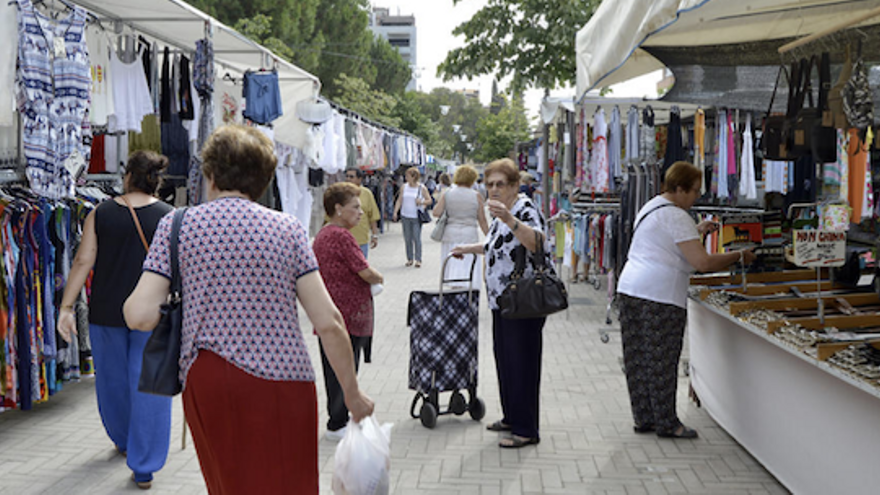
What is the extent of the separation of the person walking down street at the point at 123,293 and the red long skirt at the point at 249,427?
2.10 m

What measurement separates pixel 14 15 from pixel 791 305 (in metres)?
5.20

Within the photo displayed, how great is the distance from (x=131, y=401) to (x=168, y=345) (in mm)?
2229

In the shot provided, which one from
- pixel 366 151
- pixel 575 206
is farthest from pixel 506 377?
pixel 366 151

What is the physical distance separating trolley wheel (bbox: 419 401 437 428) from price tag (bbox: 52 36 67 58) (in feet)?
11.3

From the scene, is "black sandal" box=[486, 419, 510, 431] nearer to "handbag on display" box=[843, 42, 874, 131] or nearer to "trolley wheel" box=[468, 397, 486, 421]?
"trolley wheel" box=[468, 397, 486, 421]

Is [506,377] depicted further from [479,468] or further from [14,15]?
[14,15]

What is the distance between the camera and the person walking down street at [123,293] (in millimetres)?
4887

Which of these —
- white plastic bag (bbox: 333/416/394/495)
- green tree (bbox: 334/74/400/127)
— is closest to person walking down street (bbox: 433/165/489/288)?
white plastic bag (bbox: 333/416/394/495)

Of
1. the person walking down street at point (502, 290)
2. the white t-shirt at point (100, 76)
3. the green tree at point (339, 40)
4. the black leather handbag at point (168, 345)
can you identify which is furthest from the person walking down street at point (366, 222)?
the green tree at point (339, 40)

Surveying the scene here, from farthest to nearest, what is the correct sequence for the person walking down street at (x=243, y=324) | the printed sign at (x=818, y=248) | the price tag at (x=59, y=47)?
1. the price tag at (x=59, y=47)
2. the printed sign at (x=818, y=248)
3. the person walking down street at (x=243, y=324)

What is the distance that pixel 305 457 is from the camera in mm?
2980

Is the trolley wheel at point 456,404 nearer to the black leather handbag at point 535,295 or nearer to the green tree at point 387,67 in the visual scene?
the black leather handbag at point 535,295

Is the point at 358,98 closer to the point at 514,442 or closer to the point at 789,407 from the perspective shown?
the point at 514,442

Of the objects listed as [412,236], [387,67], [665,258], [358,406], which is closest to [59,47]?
[358,406]
